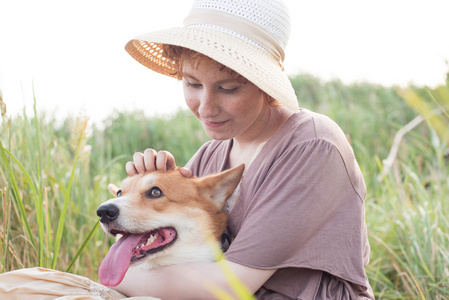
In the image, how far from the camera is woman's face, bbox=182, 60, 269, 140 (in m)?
2.24

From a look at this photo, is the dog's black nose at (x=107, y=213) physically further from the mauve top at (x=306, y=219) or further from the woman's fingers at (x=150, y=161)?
the mauve top at (x=306, y=219)

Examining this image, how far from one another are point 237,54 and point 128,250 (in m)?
0.99

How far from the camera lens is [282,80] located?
88.4 inches

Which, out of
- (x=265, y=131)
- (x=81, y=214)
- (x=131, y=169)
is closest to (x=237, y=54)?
(x=265, y=131)

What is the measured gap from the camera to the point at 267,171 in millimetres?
2166

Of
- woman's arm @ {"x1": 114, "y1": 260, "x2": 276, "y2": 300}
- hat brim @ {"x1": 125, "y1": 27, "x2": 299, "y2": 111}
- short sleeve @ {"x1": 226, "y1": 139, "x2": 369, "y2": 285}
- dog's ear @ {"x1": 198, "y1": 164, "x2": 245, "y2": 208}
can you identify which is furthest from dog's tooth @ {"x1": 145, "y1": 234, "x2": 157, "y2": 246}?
hat brim @ {"x1": 125, "y1": 27, "x2": 299, "y2": 111}

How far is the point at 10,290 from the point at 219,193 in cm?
102

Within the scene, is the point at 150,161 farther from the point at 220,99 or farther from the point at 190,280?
the point at 190,280

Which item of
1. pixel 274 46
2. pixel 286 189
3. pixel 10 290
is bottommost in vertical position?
pixel 10 290

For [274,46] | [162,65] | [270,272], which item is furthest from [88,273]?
[274,46]

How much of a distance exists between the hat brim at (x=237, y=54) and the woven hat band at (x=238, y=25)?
1.6 inches

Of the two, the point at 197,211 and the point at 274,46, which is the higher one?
the point at 274,46

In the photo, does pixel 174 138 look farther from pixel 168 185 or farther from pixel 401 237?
pixel 168 185

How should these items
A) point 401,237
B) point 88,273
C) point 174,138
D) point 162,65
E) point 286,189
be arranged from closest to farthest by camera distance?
1. point 286,189
2. point 162,65
3. point 88,273
4. point 401,237
5. point 174,138
